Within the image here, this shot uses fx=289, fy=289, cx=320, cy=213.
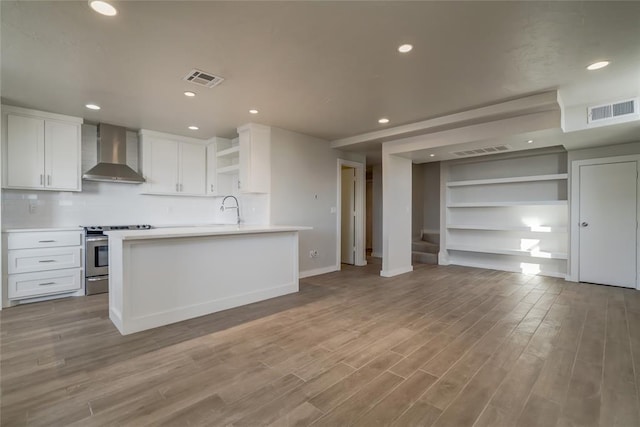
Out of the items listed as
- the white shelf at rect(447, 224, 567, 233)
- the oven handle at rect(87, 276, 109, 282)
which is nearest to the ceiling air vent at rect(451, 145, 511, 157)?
the white shelf at rect(447, 224, 567, 233)

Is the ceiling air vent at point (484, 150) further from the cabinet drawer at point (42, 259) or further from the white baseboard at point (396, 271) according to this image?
the cabinet drawer at point (42, 259)

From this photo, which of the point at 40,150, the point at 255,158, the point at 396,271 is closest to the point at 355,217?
the point at 396,271

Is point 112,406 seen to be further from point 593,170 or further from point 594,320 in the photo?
point 593,170

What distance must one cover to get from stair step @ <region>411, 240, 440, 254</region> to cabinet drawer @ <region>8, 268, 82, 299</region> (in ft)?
21.9

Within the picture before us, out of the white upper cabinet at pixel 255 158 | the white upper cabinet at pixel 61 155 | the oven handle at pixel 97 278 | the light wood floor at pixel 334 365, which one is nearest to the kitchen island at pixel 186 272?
the light wood floor at pixel 334 365

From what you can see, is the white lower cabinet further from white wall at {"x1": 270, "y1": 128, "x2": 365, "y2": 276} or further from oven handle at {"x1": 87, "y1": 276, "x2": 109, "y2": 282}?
white wall at {"x1": 270, "y1": 128, "x2": 365, "y2": 276}

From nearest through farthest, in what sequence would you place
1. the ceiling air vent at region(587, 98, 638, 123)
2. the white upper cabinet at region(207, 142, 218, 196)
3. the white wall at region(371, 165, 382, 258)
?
1. the ceiling air vent at region(587, 98, 638, 123)
2. the white upper cabinet at region(207, 142, 218, 196)
3. the white wall at region(371, 165, 382, 258)

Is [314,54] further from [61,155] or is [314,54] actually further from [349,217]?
[349,217]

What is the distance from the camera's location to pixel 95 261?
4254 millimetres

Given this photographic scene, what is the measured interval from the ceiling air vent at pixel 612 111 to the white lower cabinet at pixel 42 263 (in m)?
7.22

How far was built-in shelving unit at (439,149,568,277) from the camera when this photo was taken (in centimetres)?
534

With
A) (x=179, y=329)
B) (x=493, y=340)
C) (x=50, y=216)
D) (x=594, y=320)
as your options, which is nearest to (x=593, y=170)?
(x=594, y=320)

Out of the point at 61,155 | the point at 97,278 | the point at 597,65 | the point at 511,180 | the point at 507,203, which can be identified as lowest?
the point at 97,278

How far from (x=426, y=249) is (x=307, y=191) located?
3.56m
